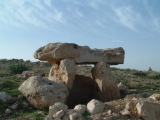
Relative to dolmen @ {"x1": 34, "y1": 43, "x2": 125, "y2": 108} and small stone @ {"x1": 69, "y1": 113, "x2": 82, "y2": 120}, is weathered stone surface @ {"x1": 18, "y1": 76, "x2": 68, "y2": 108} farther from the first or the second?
small stone @ {"x1": 69, "y1": 113, "x2": 82, "y2": 120}

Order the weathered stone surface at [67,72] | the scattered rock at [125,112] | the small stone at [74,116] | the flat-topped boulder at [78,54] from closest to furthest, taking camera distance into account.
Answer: the small stone at [74,116], the scattered rock at [125,112], the weathered stone surface at [67,72], the flat-topped boulder at [78,54]

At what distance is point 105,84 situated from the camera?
14.7 m

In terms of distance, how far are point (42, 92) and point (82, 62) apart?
3603 millimetres

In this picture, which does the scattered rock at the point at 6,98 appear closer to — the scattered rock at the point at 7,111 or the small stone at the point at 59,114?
the scattered rock at the point at 7,111

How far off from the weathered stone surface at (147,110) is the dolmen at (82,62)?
195 inches

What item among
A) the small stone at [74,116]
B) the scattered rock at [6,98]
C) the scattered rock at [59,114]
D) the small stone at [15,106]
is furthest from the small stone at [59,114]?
the scattered rock at [6,98]

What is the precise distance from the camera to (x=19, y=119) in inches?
393

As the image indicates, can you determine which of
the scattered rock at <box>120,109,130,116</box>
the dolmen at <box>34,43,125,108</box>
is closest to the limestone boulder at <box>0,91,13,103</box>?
the dolmen at <box>34,43,125,108</box>

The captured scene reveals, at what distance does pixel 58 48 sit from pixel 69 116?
5678mm

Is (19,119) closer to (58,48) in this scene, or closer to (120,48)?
(58,48)

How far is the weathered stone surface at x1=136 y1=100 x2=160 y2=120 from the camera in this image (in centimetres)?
948

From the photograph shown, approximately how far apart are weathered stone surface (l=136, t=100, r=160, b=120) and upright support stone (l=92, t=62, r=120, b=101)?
497 centimetres

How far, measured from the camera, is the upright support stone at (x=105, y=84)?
1464cm

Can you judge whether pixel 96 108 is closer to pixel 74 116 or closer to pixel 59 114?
pixel 74 116
